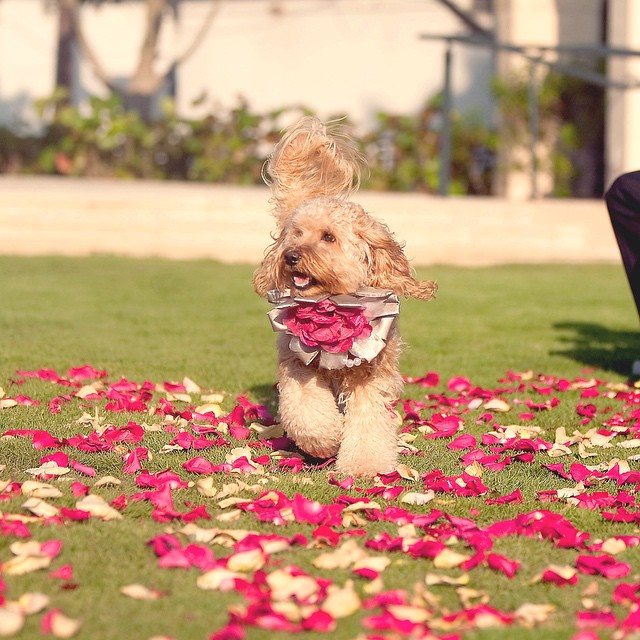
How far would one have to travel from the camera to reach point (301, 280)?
4.52 m

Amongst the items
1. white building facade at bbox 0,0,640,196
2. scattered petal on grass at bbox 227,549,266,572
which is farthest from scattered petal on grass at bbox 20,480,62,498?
white building facade at bbox 0,0,640,196

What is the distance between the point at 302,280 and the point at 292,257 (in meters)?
0.13

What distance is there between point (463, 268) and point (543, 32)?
561 cm

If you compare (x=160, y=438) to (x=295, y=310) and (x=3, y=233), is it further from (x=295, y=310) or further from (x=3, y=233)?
(x=3, y=233)

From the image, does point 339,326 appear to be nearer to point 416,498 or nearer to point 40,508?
point 416,498

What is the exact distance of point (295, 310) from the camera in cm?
455

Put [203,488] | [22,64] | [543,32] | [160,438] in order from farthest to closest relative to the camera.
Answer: [22,64] → [543,32] → [160,438] → [203,488]

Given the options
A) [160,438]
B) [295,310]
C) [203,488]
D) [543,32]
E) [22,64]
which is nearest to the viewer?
[203,488]

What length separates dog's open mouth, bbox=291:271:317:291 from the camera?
14.8 feet

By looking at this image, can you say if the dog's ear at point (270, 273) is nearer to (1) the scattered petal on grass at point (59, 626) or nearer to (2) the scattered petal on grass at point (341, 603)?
(2) the scattered petal on grass at point (341, 603)

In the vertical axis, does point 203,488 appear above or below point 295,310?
below

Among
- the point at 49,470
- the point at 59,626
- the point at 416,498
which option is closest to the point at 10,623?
the point at 59,626

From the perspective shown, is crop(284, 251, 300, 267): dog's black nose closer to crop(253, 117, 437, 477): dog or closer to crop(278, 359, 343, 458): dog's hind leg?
crop(253, 117, 437, 477): dog

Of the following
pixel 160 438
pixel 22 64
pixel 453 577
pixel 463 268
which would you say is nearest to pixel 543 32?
pixel 463 268
